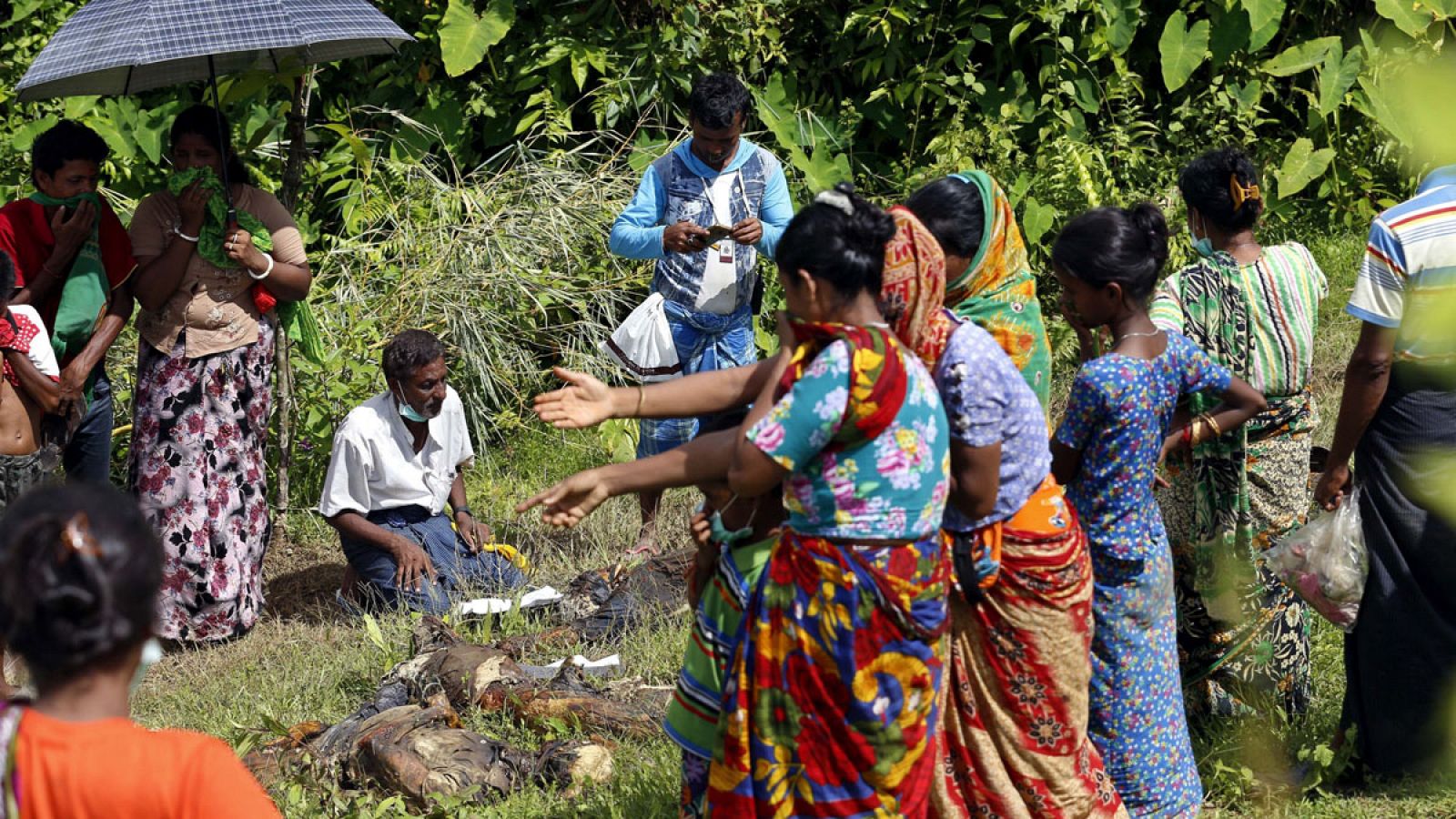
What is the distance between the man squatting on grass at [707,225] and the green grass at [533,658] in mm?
904

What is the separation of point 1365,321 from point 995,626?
56.8 inches

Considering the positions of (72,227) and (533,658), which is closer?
(533,658)

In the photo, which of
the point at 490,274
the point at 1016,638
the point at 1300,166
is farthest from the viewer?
the point at 1300,166

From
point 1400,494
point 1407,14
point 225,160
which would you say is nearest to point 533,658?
point 225,160

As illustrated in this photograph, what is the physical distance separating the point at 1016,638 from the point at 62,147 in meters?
3.94

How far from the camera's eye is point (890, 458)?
275 cm

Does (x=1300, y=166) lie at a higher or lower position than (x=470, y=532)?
higher

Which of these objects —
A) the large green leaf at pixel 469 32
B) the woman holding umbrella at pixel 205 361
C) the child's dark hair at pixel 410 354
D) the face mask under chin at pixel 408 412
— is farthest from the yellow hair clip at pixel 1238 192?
the large green leaf at pixel 469 32

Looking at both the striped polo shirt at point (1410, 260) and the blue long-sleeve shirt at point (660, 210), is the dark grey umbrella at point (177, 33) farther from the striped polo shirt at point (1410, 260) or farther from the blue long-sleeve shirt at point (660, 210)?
the striped polo shirt at point (1410, 260)

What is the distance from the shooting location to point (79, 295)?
532cm

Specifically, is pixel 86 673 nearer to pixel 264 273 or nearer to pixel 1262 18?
pixel 264 273

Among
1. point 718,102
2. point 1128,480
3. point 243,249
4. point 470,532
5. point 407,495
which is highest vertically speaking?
point 718,102

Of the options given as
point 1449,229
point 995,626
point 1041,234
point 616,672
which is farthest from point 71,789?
point 1041,234

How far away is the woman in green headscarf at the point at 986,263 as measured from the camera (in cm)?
341
